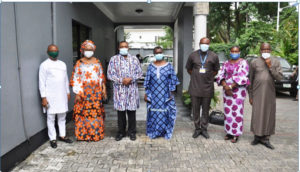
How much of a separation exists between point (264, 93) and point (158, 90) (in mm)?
1864

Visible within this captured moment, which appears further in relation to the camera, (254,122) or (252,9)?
(252,9)

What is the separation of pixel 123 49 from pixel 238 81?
6.99 ft

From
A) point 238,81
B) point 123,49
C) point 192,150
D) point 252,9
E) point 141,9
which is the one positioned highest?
point 252,9

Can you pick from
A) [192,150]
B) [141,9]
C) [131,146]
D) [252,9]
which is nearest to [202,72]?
[192,150]

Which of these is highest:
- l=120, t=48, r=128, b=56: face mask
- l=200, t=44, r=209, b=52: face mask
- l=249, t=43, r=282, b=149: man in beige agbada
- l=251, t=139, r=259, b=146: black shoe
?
l=200, t=44, r=209, b=52: face mask

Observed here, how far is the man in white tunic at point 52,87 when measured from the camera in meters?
4.62

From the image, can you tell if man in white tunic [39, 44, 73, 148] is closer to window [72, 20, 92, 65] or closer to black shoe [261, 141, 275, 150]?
window [72, 20, 92, 65]

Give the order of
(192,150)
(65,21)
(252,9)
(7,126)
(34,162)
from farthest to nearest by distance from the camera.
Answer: (252,9), (65,21), (192,150), (34,162), (7,126)

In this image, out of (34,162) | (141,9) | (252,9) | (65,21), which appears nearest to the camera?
(34,162)

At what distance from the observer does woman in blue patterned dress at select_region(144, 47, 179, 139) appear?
5.14m

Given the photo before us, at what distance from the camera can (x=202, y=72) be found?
5129 millimetres

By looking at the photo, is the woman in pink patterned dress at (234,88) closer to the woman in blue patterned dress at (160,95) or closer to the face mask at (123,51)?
the woman in blue patterned dress at (160,95)

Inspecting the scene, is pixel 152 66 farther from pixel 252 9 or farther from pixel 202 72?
pixel 252 9

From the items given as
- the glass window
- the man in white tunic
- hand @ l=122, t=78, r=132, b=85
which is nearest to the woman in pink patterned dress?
hand @ l=122, t=78, r=132, b=85
